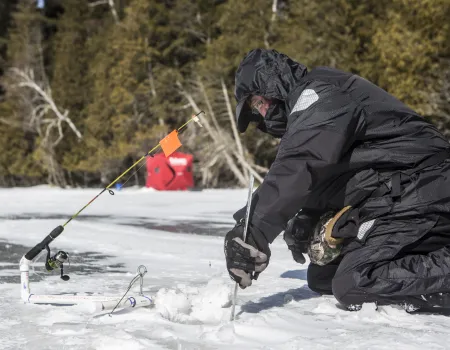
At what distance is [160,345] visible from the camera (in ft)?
6.72

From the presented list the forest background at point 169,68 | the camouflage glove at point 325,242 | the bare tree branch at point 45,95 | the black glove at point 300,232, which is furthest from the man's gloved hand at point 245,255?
the bare tree branch at point 45,95

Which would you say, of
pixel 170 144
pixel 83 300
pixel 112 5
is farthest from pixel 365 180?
pixel 112 5

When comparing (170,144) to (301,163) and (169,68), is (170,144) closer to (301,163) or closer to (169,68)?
(301,163)

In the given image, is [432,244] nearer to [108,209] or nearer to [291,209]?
[291,209]

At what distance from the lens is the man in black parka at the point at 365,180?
95.1 inches

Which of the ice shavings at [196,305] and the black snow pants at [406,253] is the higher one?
the black snow pants at [406,253]

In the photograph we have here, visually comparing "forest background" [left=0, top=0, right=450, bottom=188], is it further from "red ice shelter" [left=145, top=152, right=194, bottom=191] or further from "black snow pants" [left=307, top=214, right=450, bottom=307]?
"black snow pants" [left=307, top=214, right=450, bottom=307]

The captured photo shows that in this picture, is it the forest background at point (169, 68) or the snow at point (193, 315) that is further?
the forest background at point (169, 68)

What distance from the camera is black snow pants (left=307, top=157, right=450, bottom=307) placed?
2.54 metres

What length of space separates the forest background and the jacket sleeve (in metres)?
14.0

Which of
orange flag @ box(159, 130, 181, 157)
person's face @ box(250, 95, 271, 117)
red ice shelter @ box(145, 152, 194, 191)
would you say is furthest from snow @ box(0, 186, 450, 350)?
red ice shelter @ box(145, 152, 194, 191)

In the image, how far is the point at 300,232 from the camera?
2986 mm

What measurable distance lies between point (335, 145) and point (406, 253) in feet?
2.37

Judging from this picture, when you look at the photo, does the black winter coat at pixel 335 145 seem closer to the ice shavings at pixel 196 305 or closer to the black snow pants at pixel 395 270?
the black snow pants at pixel 395 270
